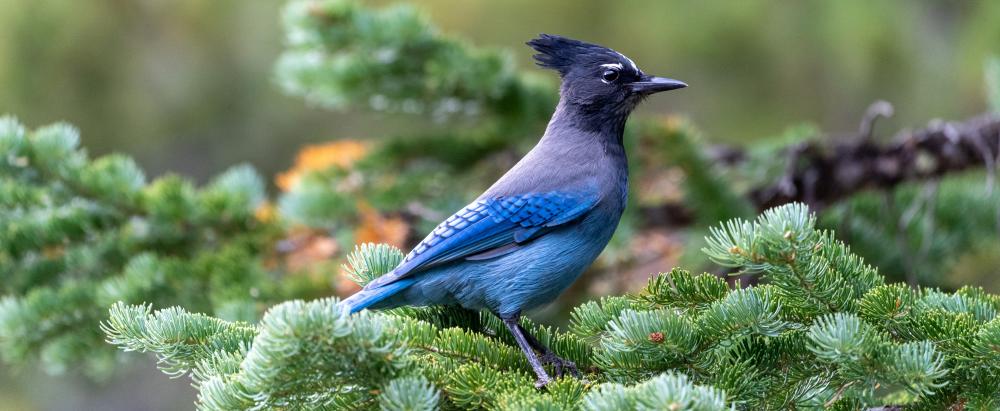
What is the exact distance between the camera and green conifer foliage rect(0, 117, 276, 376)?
290cm

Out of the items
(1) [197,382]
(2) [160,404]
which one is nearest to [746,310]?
(1) [197,382]

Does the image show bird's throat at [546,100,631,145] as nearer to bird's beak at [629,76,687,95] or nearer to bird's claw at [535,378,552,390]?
bird's beak at [629,76,687,95]

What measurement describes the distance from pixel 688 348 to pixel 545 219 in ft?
2.84

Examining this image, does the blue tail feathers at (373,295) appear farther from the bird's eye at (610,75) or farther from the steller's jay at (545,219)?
the bird's eye at (610,75)

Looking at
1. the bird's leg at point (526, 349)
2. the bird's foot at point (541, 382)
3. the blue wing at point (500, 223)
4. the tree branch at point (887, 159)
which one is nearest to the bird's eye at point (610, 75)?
the blue wing at point (500, 223)

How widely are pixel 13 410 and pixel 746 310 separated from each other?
446 cm

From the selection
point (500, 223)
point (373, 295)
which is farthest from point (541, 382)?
point (500, 223)

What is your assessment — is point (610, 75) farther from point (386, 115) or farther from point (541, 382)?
point (386, 115)

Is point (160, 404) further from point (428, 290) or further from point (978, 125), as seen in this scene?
point (978, 125)

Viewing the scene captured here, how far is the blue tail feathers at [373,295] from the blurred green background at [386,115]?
2.52 meters

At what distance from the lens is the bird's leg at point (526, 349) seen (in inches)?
72.1

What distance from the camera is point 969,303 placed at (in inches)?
72.9

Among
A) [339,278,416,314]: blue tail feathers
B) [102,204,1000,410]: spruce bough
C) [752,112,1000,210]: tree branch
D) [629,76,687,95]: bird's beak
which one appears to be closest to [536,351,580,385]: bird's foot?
[102,204,1000,410]: spruce bough

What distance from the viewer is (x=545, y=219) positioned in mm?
2521
